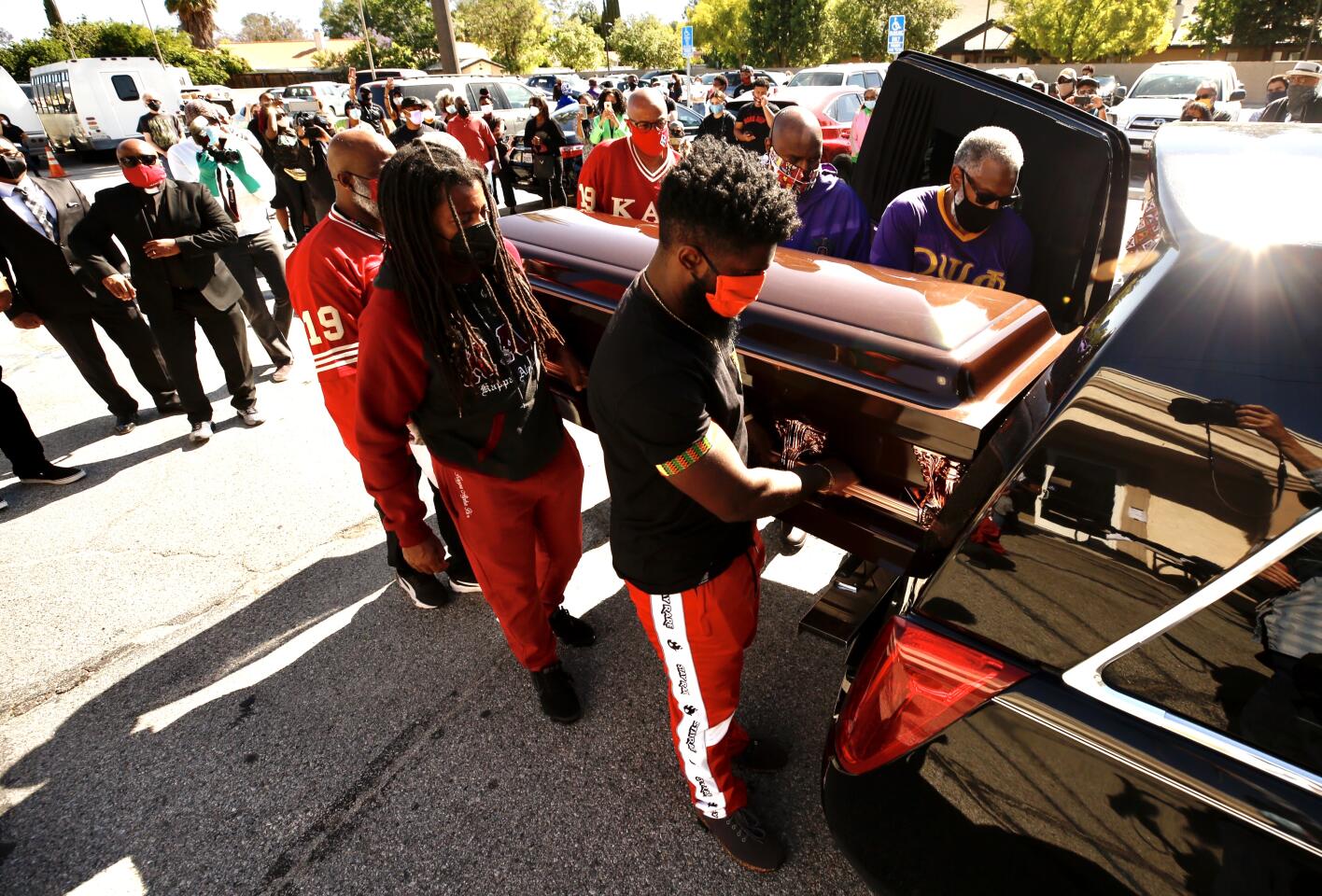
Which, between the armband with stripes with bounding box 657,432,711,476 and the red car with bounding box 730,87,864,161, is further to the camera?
the red car with bounding box 730,87,864,161

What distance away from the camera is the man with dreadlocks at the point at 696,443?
1242 mm

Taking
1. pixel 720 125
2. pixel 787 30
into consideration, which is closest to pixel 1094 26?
pixel 787 30

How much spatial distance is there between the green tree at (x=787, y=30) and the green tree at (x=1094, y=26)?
912 cm

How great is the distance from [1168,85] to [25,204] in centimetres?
1656

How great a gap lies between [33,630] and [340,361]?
1802mm

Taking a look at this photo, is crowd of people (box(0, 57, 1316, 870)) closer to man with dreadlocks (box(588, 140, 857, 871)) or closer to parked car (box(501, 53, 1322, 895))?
man with dreadlocks (box(588, 140, 857, 871))

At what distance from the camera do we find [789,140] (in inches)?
118

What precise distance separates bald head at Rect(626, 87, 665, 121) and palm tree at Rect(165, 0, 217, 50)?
56.4 meters

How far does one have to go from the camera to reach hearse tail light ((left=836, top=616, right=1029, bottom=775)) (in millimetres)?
1129

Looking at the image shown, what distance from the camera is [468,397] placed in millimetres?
1886

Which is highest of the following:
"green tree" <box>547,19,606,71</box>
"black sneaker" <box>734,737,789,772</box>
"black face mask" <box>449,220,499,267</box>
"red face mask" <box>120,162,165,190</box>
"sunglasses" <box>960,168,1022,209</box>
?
"green tree" <box>547,19,606,71</box>

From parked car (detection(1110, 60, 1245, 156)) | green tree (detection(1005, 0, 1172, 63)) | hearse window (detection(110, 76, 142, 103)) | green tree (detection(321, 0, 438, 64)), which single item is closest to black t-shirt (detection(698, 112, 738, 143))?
parked car (detection(1110, 60, 1245, 156))

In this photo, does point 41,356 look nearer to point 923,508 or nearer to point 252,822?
point 252,822

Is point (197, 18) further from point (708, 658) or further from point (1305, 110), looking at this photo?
point (708, 658)
